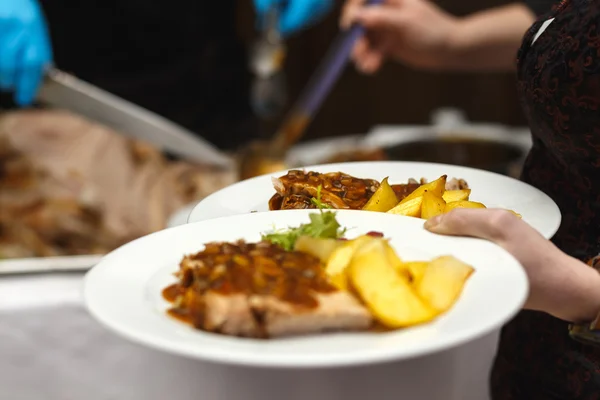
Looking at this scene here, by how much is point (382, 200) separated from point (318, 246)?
18cm

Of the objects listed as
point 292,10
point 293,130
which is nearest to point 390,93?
point 292,10

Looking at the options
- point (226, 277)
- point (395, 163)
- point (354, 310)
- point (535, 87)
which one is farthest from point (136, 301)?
point (535, 87)

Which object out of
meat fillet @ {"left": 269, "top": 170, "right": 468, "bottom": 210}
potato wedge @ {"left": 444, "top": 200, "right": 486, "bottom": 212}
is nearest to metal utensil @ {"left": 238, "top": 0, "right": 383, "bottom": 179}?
meat fillet @ {"left": 269, "top": 170, "right": 468, "bottom": 210}

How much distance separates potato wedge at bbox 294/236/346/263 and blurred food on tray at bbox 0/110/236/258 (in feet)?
4.02

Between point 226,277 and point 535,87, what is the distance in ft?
1.99

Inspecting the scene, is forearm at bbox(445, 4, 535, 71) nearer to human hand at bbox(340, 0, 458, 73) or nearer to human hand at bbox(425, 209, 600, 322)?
human hand at bbox(340, 0, 458, 73)

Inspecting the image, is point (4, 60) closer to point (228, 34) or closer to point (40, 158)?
point (40, 158)

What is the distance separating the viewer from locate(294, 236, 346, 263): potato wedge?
0.84 meters

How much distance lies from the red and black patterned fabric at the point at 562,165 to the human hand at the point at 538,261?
21 centimetres

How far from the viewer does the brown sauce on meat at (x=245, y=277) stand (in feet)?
2.47

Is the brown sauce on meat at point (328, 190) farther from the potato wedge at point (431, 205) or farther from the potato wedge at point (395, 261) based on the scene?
the potato wedge at point (395, 261)

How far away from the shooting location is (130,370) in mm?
1837

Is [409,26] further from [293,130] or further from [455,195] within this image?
[455,195]

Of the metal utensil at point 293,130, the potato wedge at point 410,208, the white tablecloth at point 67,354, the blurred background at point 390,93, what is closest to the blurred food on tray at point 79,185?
the metal utensil at point 293,130
